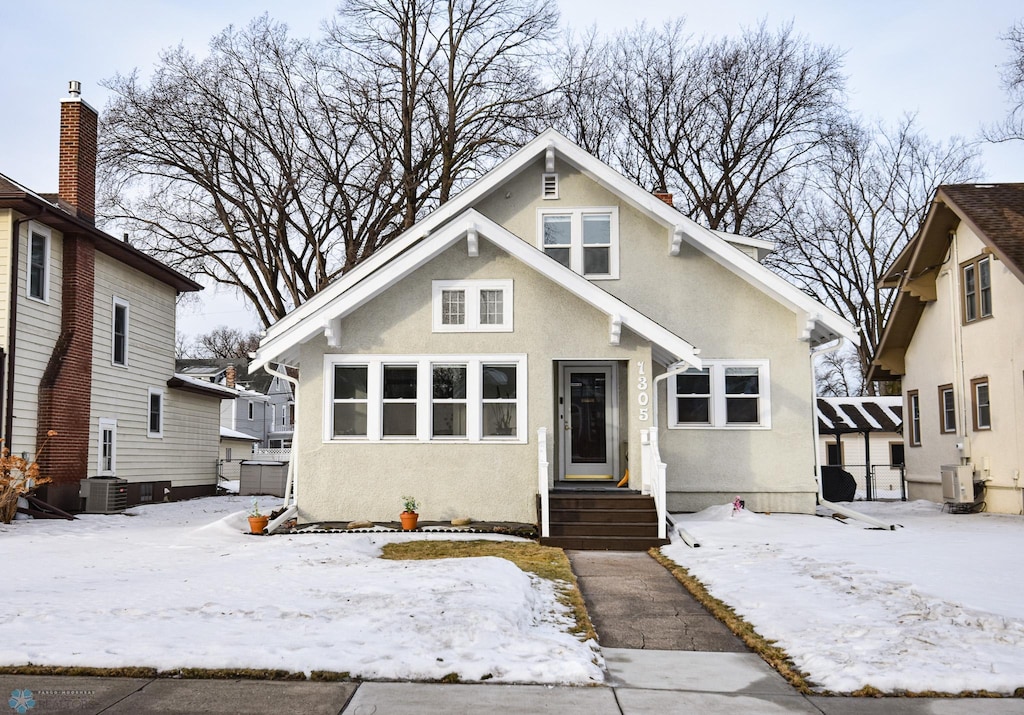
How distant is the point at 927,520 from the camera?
1645 centimetres

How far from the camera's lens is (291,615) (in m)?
7.12

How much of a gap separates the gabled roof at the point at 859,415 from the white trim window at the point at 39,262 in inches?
730

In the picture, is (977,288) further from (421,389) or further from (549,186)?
(421,389)

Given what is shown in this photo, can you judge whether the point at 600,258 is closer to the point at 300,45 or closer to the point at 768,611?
the point at 768,611

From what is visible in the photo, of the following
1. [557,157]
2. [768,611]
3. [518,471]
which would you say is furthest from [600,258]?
[768,611]

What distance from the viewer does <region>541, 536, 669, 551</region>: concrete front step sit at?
495 inches

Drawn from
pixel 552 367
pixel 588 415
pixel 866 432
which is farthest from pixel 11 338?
pixel 866 432

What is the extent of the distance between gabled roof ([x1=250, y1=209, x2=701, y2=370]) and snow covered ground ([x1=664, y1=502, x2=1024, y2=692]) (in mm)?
3051

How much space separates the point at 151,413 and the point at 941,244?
19.1 meters

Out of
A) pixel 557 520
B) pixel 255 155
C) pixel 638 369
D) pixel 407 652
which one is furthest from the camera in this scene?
pixel 255 155

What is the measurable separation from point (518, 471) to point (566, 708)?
8800 mm

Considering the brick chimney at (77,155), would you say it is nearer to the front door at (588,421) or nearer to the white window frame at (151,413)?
the white window frame at (151,413)

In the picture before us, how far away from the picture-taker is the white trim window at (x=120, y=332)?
19922 millimetres

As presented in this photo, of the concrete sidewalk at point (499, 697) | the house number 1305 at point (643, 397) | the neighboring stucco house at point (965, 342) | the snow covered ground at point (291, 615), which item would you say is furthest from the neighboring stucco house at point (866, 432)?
the concrete sidewalk at point (499, 697)
